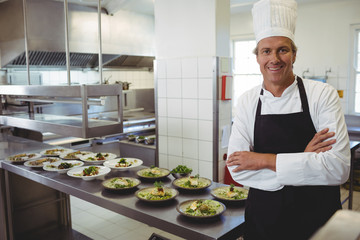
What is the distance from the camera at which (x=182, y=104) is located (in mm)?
4496

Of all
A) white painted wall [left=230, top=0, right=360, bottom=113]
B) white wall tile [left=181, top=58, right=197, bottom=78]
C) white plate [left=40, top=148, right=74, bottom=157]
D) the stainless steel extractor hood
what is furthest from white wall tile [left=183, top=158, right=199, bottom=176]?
white painted wall [left=230, top=0, right=360, bottom=113]

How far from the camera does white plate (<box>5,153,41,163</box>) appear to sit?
3.55m

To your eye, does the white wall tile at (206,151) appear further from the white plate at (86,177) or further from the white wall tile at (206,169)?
the white plate at (86,177)

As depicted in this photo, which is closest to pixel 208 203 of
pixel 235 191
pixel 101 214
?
pixel 235 191

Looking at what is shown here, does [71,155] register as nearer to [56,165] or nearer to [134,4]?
[56,165]

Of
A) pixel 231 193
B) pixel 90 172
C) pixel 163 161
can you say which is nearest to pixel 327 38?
pixel 163 161

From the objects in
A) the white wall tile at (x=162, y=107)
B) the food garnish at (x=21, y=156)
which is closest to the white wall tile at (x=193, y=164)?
the white wall tile at (x=162, y=107)

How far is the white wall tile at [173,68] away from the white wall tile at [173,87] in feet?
0.18

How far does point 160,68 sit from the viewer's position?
4.68m

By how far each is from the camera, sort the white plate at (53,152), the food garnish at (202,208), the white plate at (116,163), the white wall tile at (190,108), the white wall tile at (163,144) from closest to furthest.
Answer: the food garnish at (202,208) < the white plate at (116,163) < the white plate at (53,152) < the white wall tile at (190,108) < the white wall tile at (163,144)

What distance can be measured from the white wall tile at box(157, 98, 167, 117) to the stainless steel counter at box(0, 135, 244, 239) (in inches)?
67.7

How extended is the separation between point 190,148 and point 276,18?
2848mm

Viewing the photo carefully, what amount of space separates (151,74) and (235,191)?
6877 mm

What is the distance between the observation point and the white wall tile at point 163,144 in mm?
4781
